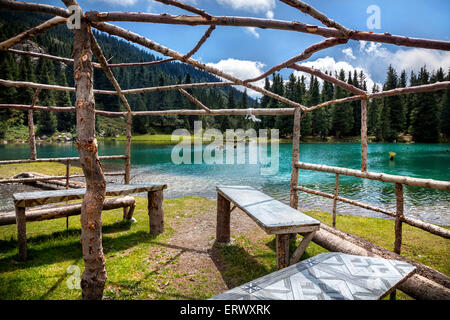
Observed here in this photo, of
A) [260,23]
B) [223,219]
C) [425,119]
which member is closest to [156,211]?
[223,219]

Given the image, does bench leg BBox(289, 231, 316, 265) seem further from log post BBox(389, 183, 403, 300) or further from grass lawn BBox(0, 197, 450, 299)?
log post BBox(389, 183, 403, 300)

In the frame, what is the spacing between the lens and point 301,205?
1218 cm

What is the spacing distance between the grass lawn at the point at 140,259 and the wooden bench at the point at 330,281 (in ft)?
5.91

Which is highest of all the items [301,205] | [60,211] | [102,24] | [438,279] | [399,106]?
[399,106]

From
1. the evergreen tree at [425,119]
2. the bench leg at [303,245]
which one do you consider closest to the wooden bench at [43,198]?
the bench leg at [303,245]

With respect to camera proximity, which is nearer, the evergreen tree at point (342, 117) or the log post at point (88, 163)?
the log post at point (88, 163)

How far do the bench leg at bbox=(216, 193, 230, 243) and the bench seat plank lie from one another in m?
0.64

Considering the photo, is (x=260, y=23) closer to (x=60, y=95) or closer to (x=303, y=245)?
(x=303, y=245)

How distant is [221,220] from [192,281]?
1.84 meters

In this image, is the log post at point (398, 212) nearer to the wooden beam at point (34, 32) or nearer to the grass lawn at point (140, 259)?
the grass lawn at point (140, 259)

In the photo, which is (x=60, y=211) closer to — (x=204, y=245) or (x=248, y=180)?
(x=204, y=245)

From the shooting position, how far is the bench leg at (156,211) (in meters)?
6.36

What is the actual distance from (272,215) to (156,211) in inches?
153

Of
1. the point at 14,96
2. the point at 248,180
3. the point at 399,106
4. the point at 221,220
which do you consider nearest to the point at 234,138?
the point at 399,106
